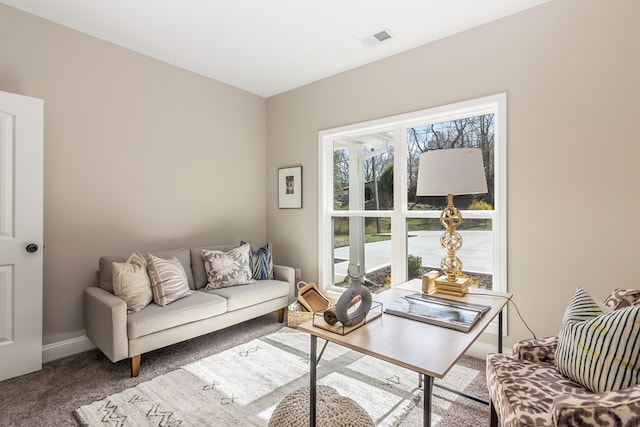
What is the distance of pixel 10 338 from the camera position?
224 centimetres

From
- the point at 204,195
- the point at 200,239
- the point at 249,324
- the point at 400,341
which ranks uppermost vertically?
the point at 204,195

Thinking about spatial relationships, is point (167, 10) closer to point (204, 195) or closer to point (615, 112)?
point (204, 195)

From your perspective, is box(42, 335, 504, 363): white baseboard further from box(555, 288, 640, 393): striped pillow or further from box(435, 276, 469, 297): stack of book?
box(555, 288, 640, 393): striped pillow

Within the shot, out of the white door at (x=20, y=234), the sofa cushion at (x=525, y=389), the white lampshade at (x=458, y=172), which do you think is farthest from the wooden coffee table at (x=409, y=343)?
the white door at (x=20, y=234)

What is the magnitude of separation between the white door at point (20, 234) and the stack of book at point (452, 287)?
9.22 ft

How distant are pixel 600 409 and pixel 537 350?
703 millimetres

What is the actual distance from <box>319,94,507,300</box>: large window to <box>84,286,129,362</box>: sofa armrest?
6.69 ft

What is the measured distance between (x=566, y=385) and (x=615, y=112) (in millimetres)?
1825

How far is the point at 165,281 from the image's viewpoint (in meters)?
2.62

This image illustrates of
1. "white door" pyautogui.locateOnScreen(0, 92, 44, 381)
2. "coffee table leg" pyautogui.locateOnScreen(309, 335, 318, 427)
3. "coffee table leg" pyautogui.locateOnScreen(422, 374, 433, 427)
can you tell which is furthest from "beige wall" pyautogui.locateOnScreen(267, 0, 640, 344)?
"white door" pyautogui.locateOnScreen(0, 92, 44, 381)

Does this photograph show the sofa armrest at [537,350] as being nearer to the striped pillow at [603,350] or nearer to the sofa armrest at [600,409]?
the striped pillow at [603,350]

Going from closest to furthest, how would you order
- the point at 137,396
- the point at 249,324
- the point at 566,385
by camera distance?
the point at 566,385
the point at 137,396
the point at 249,324

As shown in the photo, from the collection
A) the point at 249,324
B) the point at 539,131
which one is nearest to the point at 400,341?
the point at 539,131

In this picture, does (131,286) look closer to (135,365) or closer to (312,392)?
(135,365)
